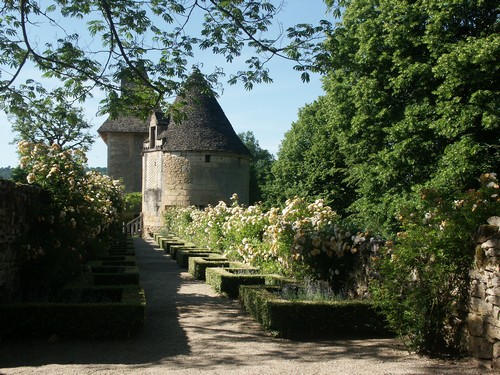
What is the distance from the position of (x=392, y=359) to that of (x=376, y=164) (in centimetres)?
Result: 1221

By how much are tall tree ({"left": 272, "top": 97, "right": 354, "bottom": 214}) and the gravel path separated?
59.7 ft

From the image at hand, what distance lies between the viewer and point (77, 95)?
8.78 meters

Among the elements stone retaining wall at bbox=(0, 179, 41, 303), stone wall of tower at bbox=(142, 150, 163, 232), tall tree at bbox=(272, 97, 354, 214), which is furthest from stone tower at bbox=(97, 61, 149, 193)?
stone retaining wall at bbox=(0, 179, 41, 303)

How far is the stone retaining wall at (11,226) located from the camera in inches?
267

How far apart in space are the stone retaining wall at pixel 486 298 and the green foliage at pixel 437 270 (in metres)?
0.18

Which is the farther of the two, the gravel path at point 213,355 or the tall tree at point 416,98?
the tall tree at point 416,98

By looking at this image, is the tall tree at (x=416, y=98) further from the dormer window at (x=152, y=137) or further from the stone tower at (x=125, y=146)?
the stone tower at (x=125, y=146)

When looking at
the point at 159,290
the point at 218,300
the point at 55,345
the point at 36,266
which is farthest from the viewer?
the point at 159,290

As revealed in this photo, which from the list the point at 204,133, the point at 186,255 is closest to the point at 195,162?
the point at 204,133

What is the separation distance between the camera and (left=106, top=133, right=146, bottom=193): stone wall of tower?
40.2 meters

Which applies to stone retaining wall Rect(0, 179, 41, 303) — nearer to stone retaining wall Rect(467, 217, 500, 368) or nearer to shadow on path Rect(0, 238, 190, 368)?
shadow on path Rect(0, 238, 190, 368)

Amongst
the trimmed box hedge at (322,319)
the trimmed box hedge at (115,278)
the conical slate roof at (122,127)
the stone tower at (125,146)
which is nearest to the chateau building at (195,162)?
the conical slate roof at (122,127)

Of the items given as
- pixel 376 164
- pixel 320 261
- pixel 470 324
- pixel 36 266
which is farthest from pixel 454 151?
pixel 36 266

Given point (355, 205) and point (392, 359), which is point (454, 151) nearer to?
point (355, 205)
